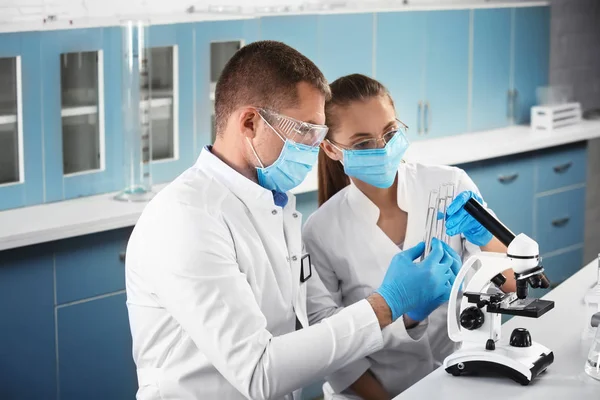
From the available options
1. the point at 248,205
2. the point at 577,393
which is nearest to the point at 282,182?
the point at 248,205

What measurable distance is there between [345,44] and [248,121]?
2324mm

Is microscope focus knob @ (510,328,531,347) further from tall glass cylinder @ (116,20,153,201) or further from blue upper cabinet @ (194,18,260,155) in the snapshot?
blue upper cabinet @ (194,18,260,155)

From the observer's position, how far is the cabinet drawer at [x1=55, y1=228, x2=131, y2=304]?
10.5ft

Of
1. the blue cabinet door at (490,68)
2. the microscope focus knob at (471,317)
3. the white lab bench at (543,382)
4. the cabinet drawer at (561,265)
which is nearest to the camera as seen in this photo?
the white lab bench at (543,382)

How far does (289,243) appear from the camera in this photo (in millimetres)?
2230

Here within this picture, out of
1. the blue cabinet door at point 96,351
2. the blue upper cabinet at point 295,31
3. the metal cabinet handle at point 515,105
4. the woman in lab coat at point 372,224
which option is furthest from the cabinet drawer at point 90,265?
the metal cabinet handle at point 515,105

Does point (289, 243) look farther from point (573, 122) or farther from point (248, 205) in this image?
point (573, 122)

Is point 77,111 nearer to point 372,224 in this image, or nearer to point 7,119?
point 7,119

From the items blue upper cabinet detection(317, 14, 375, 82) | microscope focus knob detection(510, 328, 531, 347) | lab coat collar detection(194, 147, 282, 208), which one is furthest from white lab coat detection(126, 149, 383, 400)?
blue upper cabinet detection(317, 14, 375, 82)

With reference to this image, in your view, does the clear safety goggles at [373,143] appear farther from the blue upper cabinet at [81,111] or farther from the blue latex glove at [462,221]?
the blue upper cabinet at [81,111]

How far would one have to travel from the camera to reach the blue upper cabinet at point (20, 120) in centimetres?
322

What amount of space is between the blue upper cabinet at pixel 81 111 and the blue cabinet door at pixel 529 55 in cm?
259

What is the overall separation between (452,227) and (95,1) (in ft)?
7.14

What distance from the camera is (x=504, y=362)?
6.35 ft
